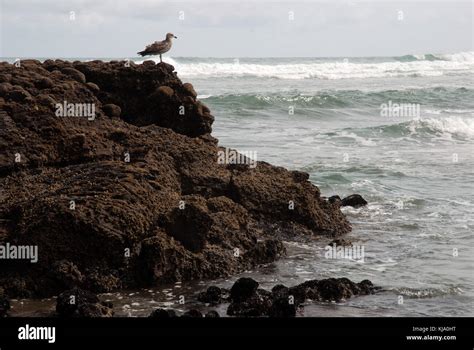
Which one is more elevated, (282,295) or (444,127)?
(444,127)

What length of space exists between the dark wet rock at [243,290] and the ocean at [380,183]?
67 centimetres

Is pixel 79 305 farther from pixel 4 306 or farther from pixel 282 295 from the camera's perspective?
pixel 282 295

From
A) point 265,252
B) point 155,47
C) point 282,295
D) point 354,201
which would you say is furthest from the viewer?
point 354,201

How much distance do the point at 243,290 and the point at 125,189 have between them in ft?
7.68

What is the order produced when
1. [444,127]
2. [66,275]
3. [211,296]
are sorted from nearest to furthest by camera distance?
[211,296] < [66,275] < [444,127]

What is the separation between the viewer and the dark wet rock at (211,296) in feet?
30.3

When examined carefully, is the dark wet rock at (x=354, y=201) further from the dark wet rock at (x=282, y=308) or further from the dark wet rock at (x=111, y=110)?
the dark wet rock at (x=282, y=308)

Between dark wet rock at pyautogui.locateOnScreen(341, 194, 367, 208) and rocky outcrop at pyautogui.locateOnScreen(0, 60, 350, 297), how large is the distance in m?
1.74

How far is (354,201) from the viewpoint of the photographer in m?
15.3

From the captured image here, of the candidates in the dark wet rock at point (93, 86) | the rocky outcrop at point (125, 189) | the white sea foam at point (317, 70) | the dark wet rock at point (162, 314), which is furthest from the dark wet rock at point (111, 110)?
the white sea foam at point (317, 70)

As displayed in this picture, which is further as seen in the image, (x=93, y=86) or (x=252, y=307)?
(x=93, y=86)

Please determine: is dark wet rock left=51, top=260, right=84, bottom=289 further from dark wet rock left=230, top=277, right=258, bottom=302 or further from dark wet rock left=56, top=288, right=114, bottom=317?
dark wet rock left=230, top=277, right=258, bottom=302

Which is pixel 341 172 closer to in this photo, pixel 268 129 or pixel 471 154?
pixel 471 154

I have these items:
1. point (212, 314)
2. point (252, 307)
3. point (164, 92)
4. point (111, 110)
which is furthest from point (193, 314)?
point (164, 92)
